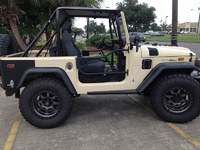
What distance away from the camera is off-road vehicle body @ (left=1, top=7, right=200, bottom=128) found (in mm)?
3340

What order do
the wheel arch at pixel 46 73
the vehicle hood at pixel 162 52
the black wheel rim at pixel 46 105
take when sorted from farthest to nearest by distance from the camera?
the vehicle hood at pixel 162 52 → the black wheel rim at pixel 46 105 → the wheel arch at pixel 46 73

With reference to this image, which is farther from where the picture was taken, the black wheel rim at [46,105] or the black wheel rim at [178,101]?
the black wheel rim at [178,101]

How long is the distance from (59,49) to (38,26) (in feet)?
25.3

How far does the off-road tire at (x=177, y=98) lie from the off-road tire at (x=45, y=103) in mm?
1623

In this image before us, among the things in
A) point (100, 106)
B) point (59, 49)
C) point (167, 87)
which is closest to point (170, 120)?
point (167, 87)

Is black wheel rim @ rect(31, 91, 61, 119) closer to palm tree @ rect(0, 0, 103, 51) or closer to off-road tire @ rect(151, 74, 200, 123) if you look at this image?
off-road tire @ rect(151, 74, 200, 123)

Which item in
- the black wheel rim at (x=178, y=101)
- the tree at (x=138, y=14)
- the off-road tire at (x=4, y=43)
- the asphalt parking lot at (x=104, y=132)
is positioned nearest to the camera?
the asphalt parking lot at (x=104, y=132)

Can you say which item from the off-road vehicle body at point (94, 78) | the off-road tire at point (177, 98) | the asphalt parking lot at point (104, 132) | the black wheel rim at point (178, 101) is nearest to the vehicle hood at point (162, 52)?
the off-road vehicle body at point (94, 78)

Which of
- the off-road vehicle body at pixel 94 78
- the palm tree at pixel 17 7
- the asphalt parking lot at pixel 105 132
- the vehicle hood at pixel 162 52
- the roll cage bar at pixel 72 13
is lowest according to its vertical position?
the asphalt parking lot at pixel 105 132

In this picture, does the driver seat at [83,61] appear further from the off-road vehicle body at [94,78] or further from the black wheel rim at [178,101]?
the black wheel rim at [178,101]

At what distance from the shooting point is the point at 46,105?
3.46 meters

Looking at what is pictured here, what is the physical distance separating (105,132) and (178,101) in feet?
4.84

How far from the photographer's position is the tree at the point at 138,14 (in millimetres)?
37250

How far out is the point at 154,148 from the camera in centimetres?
279
